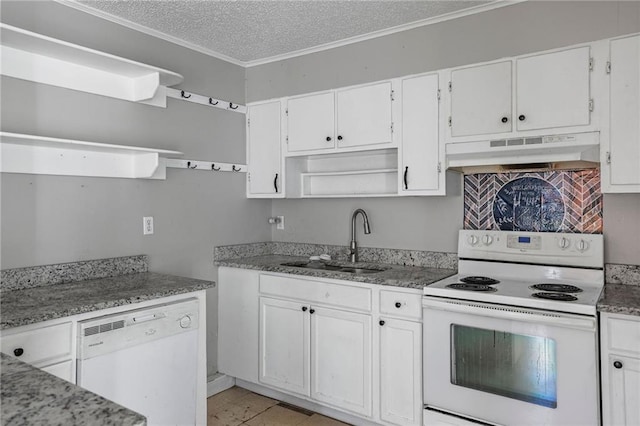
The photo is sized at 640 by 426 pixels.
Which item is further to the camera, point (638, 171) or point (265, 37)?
point (265, 37)

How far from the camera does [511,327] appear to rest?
2018 mm

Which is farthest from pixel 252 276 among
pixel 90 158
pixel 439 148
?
pixel 439 148

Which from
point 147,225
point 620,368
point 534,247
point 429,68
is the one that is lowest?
point 620,368

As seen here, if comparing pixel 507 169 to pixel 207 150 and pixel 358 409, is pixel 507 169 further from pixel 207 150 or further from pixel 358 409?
pixel 207 150

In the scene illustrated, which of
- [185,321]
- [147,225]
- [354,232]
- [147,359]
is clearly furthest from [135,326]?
[354,232]

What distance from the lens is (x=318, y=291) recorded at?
2.71 meters

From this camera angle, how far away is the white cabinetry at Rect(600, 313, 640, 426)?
181cm

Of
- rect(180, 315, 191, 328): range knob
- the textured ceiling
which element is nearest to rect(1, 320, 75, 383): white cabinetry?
rect(180, 315, 191, 328): range knob

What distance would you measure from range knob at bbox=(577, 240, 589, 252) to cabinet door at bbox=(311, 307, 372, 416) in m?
1.22

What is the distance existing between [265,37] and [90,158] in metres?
1.39

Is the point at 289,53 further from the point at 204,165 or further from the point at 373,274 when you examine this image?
the point at 373,274

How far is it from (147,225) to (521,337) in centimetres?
226

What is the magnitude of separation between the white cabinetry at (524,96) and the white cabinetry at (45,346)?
7.20ft

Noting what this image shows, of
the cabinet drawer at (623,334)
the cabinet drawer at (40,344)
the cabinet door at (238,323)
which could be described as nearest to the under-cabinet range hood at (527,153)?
the cabinet drawer at (623,334)
